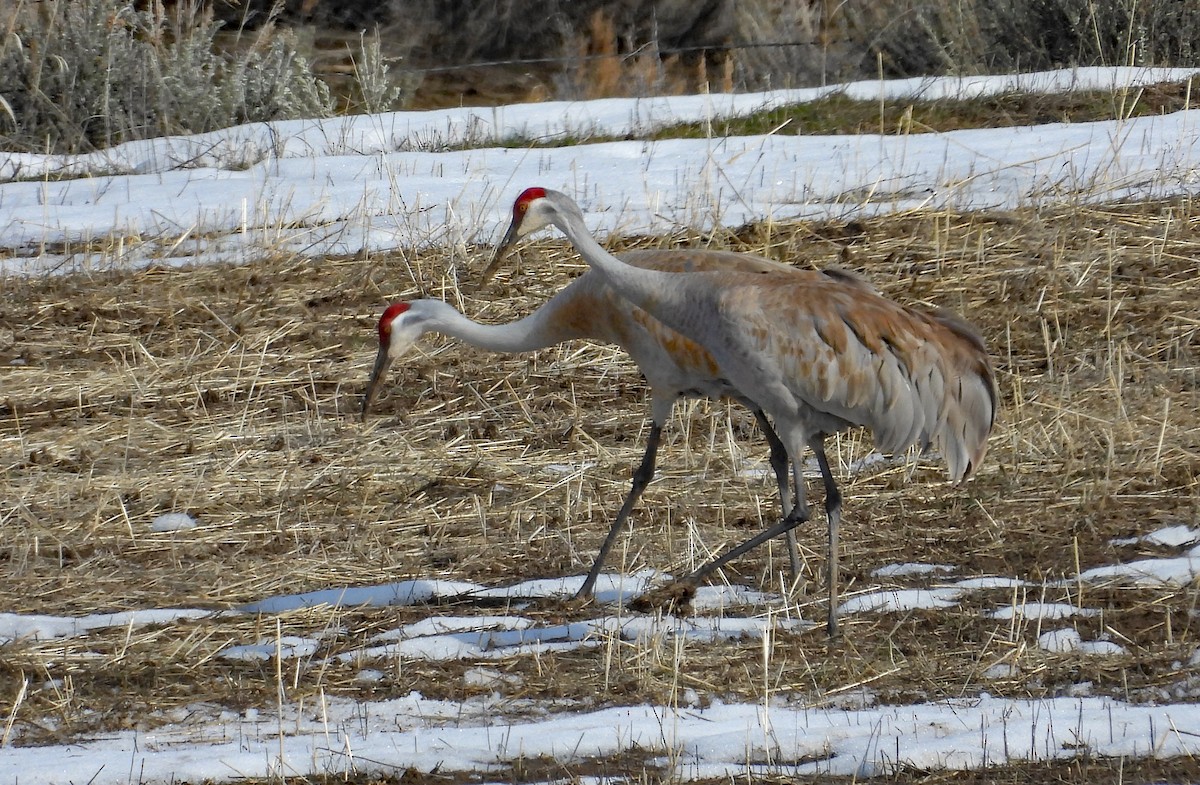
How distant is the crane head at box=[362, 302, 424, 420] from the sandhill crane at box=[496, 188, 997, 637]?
0.36 m

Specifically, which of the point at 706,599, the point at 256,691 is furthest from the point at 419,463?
the point at 256,691

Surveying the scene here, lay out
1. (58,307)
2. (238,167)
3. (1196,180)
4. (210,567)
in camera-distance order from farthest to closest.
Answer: (238,167)
(1196,180)
(58,307)
(210,567)

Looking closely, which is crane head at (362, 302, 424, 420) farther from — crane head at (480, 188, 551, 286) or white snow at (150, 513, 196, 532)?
white snow at (150, 513, 196, 532)

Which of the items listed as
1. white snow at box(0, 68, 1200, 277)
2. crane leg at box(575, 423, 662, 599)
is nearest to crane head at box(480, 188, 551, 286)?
crane leg at box(575, 423, 662, 599)

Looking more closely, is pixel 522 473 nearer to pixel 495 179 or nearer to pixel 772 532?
pixel 772 532

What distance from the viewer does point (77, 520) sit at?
5426 mm

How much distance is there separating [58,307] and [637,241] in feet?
8.70

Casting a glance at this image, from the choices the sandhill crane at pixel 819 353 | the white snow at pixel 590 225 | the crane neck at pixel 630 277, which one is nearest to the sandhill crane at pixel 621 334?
the sandhill crane at pixel 819 353

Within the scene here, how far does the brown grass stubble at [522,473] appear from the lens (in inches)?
163

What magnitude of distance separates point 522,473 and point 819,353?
5.50 ft

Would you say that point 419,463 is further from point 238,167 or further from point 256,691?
point 238,167

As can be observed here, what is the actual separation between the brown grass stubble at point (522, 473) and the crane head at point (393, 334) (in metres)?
0.58

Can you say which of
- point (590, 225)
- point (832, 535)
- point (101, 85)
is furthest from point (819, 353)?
point (101, 85)

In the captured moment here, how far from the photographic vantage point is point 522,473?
596 centimetres
